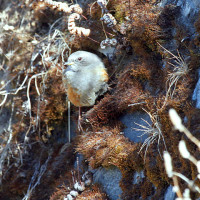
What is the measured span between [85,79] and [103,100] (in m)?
0.40

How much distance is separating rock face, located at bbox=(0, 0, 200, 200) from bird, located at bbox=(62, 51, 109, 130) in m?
0.13

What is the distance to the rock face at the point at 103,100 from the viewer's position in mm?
3002

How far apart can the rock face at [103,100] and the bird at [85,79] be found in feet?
0.43

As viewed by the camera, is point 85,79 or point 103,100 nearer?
point 103,100

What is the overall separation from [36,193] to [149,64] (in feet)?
8.27

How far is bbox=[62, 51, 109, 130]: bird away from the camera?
13.2ft

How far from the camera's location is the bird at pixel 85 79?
404 centimetres

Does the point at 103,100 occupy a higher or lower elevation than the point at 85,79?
lower

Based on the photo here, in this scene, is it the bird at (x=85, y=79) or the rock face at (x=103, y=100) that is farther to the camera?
the bird at (x=85, y=79)

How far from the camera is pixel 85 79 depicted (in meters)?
4.05

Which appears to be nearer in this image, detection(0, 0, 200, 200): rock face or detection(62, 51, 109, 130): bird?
detection(0, 0, 200, 200): rock face

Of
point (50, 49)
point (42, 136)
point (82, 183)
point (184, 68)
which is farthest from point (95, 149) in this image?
point (50, 49)

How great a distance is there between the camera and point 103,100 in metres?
3.90

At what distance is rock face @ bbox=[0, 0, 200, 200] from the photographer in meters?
3.00
